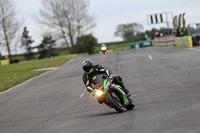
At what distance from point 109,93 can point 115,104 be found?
34 centimetres

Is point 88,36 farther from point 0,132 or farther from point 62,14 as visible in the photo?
point 0,132

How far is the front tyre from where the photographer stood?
10895 mm

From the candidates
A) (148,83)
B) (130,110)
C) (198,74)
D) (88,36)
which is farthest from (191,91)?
(88,36)

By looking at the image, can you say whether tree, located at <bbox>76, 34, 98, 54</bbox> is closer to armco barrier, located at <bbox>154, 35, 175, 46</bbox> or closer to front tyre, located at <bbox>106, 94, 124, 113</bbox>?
armco barrier, located at <bbox>154, 35, 175, 46</bbox>

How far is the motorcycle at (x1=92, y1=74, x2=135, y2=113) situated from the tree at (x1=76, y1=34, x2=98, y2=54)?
76.3m

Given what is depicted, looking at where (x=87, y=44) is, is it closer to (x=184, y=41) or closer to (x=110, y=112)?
(x=184, y=41)

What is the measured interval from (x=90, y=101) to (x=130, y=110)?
3.46 m

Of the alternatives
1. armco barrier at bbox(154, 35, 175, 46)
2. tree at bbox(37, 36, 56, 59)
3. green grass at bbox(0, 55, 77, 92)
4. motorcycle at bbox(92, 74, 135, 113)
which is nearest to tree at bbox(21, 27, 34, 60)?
tree at bbox(37, 36, 56, 59)

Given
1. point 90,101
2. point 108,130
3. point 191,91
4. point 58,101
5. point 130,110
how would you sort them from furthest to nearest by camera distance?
point 58,101, point 90,101, point 191,91, point 130,110, point 108,130

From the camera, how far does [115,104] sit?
11.0 meters

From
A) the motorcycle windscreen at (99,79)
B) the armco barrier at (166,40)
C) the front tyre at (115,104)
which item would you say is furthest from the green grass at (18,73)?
the armco barrier at (166,40)

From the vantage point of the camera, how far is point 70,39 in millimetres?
91938

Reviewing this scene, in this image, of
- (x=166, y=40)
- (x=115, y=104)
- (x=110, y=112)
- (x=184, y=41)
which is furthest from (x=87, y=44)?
(x=115, y=104)

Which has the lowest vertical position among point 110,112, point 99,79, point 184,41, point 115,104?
point 184,41
